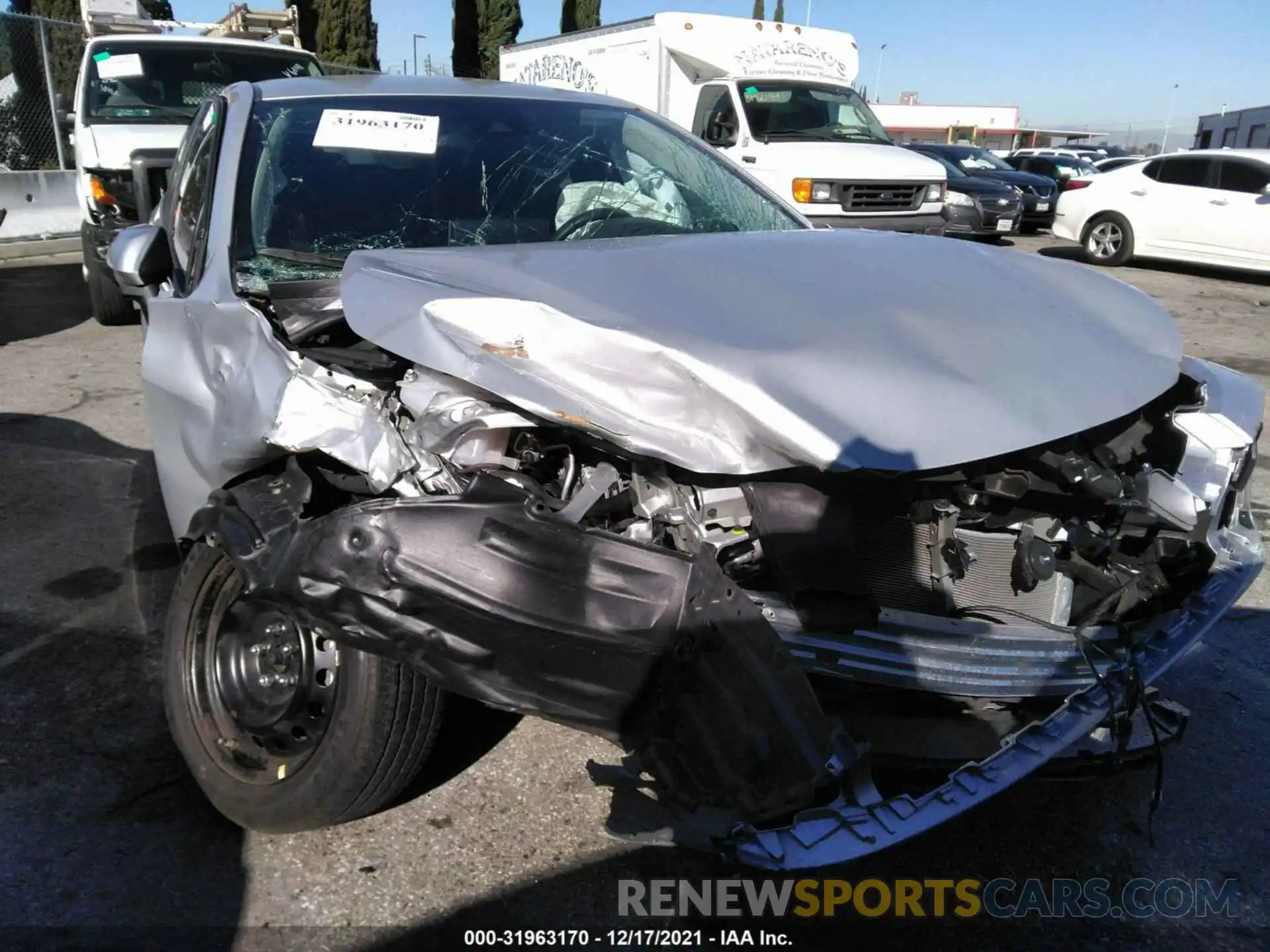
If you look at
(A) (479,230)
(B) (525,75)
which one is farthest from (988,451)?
(B) (525,75)

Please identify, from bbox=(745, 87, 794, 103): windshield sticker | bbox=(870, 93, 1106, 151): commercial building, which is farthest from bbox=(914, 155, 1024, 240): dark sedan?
bbox=(870, 93, 1106, 151): commercial building

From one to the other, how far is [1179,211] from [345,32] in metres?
19.3

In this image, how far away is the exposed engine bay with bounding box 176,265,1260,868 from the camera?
1850 mm

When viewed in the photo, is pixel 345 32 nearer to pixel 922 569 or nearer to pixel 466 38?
pixel 466 38

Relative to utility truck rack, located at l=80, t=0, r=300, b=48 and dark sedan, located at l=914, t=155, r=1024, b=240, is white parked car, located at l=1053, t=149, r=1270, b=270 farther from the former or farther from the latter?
utility truck rack, located at l=80, t=0, r=300, b=48

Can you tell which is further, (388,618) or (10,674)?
(10,674)

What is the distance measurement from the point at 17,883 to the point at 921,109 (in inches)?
2003

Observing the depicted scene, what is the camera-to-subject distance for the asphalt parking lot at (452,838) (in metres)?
2.22

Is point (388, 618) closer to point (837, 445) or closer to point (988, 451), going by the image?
point (837, 445)

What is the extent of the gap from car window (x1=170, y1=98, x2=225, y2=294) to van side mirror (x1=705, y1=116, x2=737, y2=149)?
24.0ft

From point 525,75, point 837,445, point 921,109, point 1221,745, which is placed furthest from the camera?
point 921,109

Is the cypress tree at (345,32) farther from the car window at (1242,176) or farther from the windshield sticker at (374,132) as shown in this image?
the windshield sticker at (374,132)

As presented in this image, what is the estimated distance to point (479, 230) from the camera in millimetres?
3131

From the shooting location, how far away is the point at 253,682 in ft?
8.12
